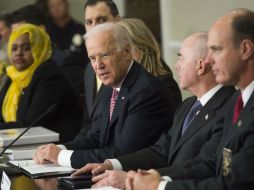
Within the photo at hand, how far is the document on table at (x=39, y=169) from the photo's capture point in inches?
130

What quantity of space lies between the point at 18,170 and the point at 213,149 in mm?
940

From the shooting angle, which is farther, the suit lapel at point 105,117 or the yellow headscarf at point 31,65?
the yellow headscarf at point 31,65

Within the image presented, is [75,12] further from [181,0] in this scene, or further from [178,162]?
[178,162]

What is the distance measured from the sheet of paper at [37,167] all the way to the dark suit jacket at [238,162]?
824mm

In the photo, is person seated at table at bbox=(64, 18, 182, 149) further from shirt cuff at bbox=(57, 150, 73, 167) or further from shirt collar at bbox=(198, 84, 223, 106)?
shirt collar at bbox=(198, 84, 223, 106)

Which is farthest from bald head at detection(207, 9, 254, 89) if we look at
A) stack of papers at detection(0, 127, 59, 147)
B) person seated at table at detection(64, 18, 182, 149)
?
stack of papers at detection(0, 127, 59, 147)

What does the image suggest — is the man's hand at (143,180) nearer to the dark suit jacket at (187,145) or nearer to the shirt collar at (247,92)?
the dark suit jacket at (187,145)

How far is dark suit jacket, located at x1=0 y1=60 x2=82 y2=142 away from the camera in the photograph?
4781 millimetres

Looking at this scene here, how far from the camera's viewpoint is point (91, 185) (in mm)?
3018

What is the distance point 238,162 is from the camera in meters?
2.57

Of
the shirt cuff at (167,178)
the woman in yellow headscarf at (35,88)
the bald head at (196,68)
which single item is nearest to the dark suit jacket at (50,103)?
the woman in yellow headscarf at (35,88)

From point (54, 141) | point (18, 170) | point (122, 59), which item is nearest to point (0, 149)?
point (54, 141)

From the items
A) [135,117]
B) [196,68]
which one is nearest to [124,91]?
[135,117]

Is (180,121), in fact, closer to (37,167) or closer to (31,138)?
(37,167)
